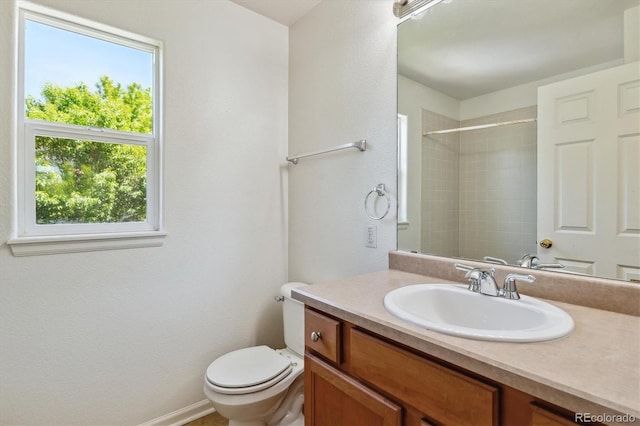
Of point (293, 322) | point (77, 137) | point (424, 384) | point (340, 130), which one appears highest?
point (340, 130)

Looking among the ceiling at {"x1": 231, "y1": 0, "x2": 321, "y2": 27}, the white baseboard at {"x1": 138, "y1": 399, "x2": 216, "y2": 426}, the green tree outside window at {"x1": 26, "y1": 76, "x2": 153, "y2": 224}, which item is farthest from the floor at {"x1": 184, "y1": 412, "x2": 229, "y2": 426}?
the ceiling at {"x1": 231, "y1": 0, "x2": 321, "y2": 27}

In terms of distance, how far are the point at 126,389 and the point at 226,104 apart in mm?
1648

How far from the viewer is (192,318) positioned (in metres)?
1.79

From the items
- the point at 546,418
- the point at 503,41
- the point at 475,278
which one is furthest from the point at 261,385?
the point at 503,41

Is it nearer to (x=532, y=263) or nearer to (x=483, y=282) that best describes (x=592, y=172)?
(x=532, y=263)

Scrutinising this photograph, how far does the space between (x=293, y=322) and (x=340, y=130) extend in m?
1.14

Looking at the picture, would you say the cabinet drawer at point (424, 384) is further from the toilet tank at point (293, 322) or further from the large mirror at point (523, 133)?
the toilet tank at point (293, 322)

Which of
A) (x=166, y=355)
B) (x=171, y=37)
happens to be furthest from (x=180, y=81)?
(x=166, y=355)

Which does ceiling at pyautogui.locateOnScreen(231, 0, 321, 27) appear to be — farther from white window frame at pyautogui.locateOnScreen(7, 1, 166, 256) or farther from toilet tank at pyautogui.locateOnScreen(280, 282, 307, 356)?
toilet tank at pyautogui.locateOnScreen(280, 282, 307, 356)

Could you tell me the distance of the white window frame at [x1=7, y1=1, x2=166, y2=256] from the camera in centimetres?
137

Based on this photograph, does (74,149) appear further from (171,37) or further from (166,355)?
(166,355)

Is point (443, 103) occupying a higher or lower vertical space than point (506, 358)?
higher

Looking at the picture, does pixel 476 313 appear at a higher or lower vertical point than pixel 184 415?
higher

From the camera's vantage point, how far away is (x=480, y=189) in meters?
1.27
